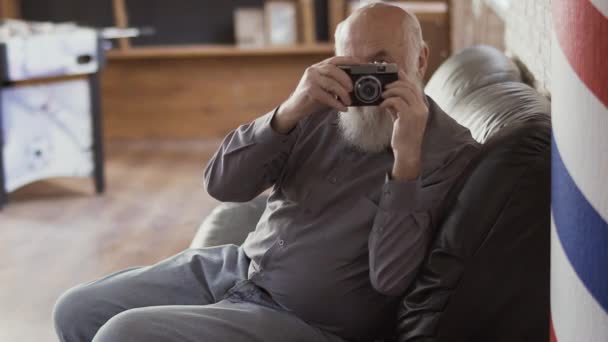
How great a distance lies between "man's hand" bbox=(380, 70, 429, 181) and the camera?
1604mm

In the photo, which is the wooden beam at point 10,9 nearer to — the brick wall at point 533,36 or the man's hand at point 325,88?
the brick wall at point 533,36

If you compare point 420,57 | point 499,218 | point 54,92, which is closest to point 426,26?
point 54,92

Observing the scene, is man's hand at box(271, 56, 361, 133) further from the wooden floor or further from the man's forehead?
the wooden floor

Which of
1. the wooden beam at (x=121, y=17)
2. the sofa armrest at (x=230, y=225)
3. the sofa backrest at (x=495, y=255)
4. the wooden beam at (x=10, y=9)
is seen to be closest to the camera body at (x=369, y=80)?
the sofa backrest at (x=495, y=255)

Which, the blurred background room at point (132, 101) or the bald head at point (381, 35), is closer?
the bald head at point (381, 35)

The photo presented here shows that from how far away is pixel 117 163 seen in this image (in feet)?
17.2

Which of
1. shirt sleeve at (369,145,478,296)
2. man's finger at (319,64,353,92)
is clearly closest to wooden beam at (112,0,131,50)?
man's finger at (319,64,353,92)

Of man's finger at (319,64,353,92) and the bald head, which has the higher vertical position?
the bald head

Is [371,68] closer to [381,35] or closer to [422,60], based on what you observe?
[381,35]

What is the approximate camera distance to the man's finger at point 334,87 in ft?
5.41

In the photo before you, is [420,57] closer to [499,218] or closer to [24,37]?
[499,218]

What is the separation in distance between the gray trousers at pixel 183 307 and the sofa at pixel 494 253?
23cm

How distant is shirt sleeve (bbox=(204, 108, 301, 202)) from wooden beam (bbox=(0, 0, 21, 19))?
13.5 feet

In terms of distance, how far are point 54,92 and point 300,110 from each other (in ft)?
9.22
